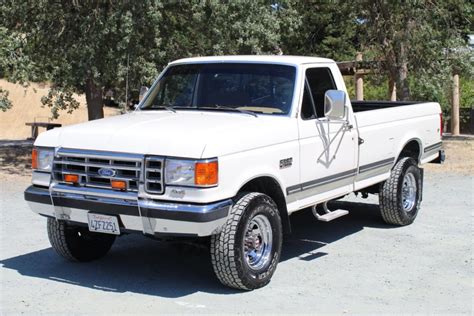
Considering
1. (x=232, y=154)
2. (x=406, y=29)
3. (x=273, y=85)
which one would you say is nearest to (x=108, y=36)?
(x=406, y=29)

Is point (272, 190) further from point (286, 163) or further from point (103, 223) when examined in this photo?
point (103, 223)

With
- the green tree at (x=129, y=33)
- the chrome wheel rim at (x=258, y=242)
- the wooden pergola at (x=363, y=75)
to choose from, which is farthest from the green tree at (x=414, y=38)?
the chrome wheel rim at (x=258, y=242)

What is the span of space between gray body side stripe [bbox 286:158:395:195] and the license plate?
1642 mm

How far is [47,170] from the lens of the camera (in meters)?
6.73

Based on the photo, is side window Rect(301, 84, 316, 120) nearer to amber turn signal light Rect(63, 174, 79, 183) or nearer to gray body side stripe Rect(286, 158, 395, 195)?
gray body side stripe Rect(286, 158, 395, 195)

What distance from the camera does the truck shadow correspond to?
6688mm

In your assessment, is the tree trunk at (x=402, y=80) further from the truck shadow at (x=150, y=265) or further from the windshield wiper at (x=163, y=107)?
the windshield wiper at (x=163, y=107)

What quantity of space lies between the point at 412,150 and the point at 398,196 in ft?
2.94

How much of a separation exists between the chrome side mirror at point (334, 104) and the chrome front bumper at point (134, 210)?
1644mm

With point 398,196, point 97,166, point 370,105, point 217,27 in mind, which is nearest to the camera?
point 97,166

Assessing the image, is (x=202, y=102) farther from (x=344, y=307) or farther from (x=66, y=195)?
(x=344, y=307)

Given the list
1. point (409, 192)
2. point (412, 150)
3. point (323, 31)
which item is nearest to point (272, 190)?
point (409, 192)

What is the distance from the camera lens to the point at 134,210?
6.14 metres

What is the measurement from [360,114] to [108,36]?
24.2ft
